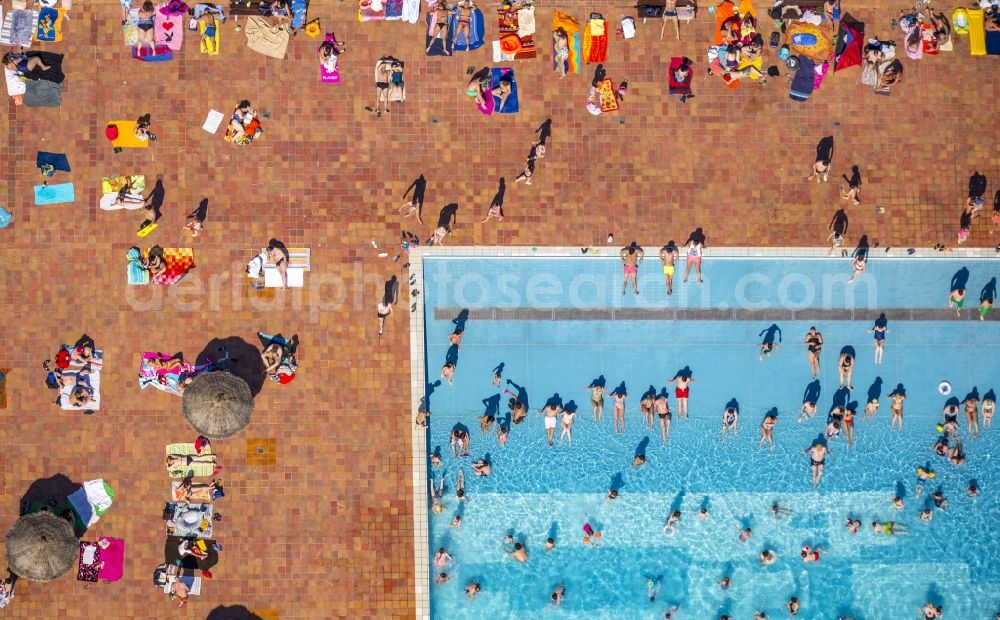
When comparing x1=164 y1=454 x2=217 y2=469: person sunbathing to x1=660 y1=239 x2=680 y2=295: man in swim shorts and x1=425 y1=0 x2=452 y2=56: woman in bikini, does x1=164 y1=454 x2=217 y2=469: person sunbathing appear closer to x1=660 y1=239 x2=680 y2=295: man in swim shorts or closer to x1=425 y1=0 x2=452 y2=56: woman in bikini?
x1=425 y1=0 x2=452 y2=56: woman in bikini

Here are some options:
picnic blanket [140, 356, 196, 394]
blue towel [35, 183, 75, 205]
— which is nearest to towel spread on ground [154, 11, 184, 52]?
blue towel [35, 183, 75, 205]

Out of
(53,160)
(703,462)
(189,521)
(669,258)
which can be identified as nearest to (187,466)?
(189,521)

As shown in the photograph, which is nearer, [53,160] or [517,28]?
[53,160]

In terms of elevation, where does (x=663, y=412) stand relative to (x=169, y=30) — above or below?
below

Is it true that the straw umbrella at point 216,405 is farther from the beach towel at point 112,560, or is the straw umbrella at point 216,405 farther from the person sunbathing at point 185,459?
the beach towel at point 112,560

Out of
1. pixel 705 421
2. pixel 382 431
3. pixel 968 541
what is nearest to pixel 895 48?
pixel 705 421

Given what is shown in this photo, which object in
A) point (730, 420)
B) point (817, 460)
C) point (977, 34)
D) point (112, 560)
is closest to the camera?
point (112, 560)

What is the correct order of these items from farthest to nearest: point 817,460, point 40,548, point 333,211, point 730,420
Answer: point 730,420
point 817,460
point 333,211
point 40,548

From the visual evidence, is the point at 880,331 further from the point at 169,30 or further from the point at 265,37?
the point at 169,30
